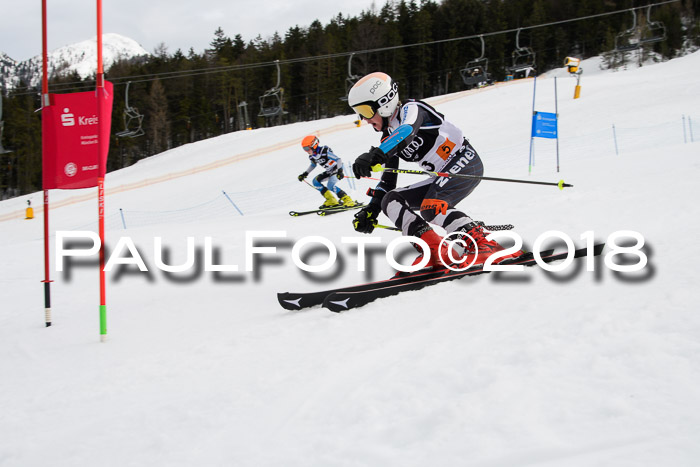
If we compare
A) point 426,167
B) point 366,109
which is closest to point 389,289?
point 426,167

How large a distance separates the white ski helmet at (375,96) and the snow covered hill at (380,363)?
1.55 m

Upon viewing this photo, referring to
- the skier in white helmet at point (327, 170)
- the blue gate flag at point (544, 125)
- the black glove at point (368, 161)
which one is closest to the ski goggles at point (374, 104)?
the black glove at point (368, 161)

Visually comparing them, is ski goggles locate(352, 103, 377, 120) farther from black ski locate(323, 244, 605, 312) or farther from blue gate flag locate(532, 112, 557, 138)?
blue gate flag locate(532, 112, 557, 138)

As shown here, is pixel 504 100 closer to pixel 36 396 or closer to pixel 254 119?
pixel 36 396

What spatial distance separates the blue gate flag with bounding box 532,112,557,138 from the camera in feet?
38.1

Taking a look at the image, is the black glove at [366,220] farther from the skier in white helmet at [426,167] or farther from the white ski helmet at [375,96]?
the white ski helmet at [375,96]

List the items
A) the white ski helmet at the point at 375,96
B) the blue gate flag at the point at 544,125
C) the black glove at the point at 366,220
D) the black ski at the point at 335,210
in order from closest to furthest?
the white ski helmet at the point at 375,96 < the black glove at the point at 366,220 < the black ski at the point at 335,210 < the blue gate flag at the point at 544,125

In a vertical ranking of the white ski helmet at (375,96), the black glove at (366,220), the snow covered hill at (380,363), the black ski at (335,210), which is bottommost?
the snow covered hill at (380,363)

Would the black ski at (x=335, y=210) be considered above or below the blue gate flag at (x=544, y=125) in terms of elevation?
below

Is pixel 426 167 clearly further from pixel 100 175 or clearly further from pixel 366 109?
pixel 100 175

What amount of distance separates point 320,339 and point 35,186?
58.1 meters

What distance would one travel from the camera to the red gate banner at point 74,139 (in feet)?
13.8

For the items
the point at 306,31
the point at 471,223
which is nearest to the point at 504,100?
the point at 471,223

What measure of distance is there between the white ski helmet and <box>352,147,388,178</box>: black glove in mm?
495
